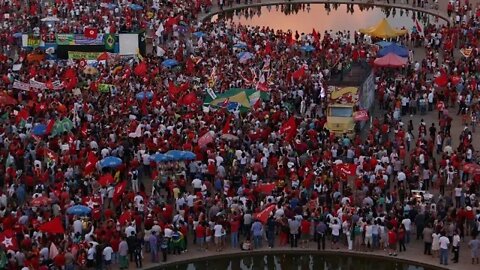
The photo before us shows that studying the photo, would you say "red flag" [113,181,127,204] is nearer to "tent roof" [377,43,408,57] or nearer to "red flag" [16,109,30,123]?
"red flag" [16,109,30,123]

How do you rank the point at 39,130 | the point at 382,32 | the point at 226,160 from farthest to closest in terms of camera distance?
the point at 382,32 < the point at 39,130 < the point at 226,160

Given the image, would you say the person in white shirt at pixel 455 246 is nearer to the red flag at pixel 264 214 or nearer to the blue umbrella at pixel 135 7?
the red flag at pixel 264 214

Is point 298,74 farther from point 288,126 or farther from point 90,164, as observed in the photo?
point 90,164

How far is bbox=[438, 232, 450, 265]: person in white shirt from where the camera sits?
27.7 meters

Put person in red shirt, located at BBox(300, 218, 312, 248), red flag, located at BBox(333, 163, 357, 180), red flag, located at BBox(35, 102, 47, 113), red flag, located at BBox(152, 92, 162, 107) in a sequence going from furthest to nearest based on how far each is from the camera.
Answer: red flag, located at BBox(152, 92, 162, 107), red flag, located at BBox(35, 102, 47, 113), red flag, located at BBox(333, 163, 357, 180), person in red shirt, located at BBox(300, 218, 312, 248)

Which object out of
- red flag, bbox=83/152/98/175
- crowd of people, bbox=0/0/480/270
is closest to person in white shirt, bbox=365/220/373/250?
crowd of people, bbox=0/0/480/270

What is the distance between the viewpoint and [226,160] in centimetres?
3391

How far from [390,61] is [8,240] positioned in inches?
894

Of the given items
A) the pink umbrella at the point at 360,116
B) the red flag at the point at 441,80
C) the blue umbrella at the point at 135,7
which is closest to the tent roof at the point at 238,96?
the pink umbrella at the point at 360,116

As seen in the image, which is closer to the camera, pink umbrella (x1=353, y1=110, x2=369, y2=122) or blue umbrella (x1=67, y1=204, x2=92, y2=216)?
blue umbrella (x1=67, y1=204, x2=92, y2=216)

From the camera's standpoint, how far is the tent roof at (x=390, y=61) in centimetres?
4550

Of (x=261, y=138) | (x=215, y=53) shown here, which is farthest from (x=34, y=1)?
(x=261, y=138)

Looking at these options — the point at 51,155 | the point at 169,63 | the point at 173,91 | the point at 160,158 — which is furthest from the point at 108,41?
the point at 160,158

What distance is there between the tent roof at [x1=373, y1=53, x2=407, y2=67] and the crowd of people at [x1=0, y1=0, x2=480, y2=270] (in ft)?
2.01
